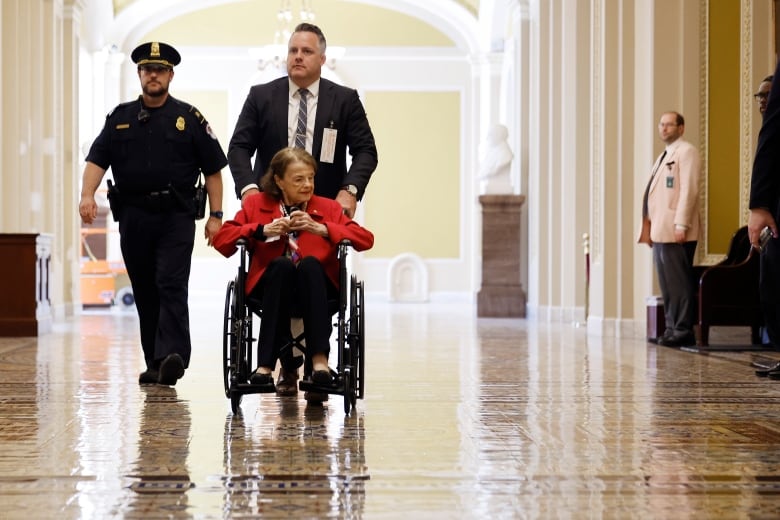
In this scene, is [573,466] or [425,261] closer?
[573,466]

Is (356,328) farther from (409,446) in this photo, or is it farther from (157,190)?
(157,190)

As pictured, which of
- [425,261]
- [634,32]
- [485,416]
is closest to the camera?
[485,416]

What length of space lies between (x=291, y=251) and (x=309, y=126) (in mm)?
744

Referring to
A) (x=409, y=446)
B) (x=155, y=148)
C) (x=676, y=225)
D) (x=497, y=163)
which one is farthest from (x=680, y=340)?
(x=497, y=163)

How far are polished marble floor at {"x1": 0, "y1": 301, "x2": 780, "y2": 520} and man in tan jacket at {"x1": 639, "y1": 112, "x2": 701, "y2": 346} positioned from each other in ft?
5.73

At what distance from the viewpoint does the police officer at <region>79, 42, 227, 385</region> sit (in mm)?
5363

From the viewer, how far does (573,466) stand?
10.5 feet

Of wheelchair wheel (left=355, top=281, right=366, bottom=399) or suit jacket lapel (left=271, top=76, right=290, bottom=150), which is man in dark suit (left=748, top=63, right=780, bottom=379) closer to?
wheelchair wheel (left=355, top=281, right=366, bottom=399)

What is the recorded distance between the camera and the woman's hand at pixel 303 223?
4.29 metres

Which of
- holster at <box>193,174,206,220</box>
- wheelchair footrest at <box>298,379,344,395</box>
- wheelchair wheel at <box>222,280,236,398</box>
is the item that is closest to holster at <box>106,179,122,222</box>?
holster at <box>193,174,206,220</box>

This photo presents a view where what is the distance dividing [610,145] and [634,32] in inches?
36.2

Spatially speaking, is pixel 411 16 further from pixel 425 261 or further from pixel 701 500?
pixel 701 500

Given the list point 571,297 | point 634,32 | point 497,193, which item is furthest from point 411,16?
point 634,32

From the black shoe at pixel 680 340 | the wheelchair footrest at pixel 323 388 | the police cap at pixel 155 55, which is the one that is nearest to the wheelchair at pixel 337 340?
the wheelchair footrest at pixel 323 388
